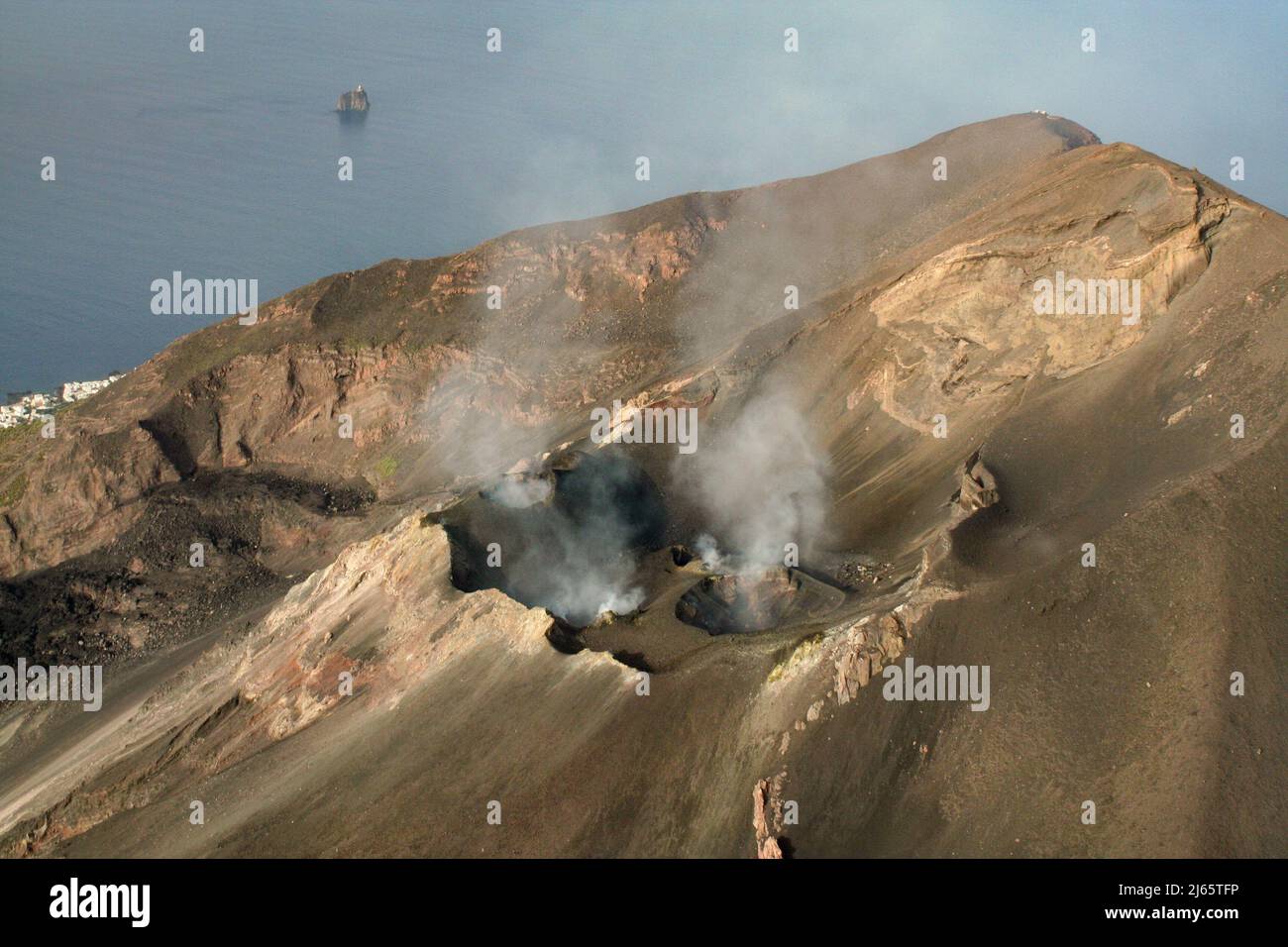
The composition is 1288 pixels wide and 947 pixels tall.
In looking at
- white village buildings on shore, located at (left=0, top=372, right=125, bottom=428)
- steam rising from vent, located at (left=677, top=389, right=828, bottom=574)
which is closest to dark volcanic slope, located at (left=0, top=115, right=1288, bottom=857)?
steam rising from vent, located at (left=677, top=389, right=828, bottom=574)

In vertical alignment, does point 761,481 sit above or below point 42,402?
below

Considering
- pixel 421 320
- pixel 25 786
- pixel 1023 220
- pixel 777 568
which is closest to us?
pixel 777 568

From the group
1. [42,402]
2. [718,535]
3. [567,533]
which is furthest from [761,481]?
[42,402]

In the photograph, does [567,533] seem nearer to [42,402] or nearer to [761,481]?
[761,481]
